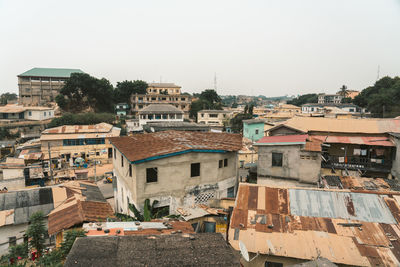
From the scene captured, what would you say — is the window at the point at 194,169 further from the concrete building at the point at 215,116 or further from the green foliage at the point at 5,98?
the green foliage at the point at 5,98

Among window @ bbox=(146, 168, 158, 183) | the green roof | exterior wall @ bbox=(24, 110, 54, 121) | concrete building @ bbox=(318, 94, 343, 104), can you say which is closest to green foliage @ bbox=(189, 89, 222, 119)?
exterior wall @ bbox=(24, 110, 54, 121)

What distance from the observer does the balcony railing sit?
21297 millimetres

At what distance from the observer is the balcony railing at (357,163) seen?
21.3m

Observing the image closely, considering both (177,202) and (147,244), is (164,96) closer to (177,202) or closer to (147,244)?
(177,202)

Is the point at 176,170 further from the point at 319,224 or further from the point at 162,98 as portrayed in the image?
the point at 162,98

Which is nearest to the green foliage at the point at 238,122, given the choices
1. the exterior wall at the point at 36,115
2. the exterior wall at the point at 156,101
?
the exterior wall at the point at 156,101

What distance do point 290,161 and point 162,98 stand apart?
191ft

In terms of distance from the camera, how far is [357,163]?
21.8 metres

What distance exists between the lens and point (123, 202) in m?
17.2

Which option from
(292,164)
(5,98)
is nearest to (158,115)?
(292,164)

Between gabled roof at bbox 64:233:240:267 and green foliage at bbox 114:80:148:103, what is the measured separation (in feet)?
231

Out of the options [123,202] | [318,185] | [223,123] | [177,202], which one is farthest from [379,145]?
[223,123]

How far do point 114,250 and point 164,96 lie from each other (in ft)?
226

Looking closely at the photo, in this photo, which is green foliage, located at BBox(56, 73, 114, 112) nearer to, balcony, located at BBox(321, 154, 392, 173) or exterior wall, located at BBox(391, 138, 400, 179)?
balcony, located at BBox(321, 154, 392, 173)
